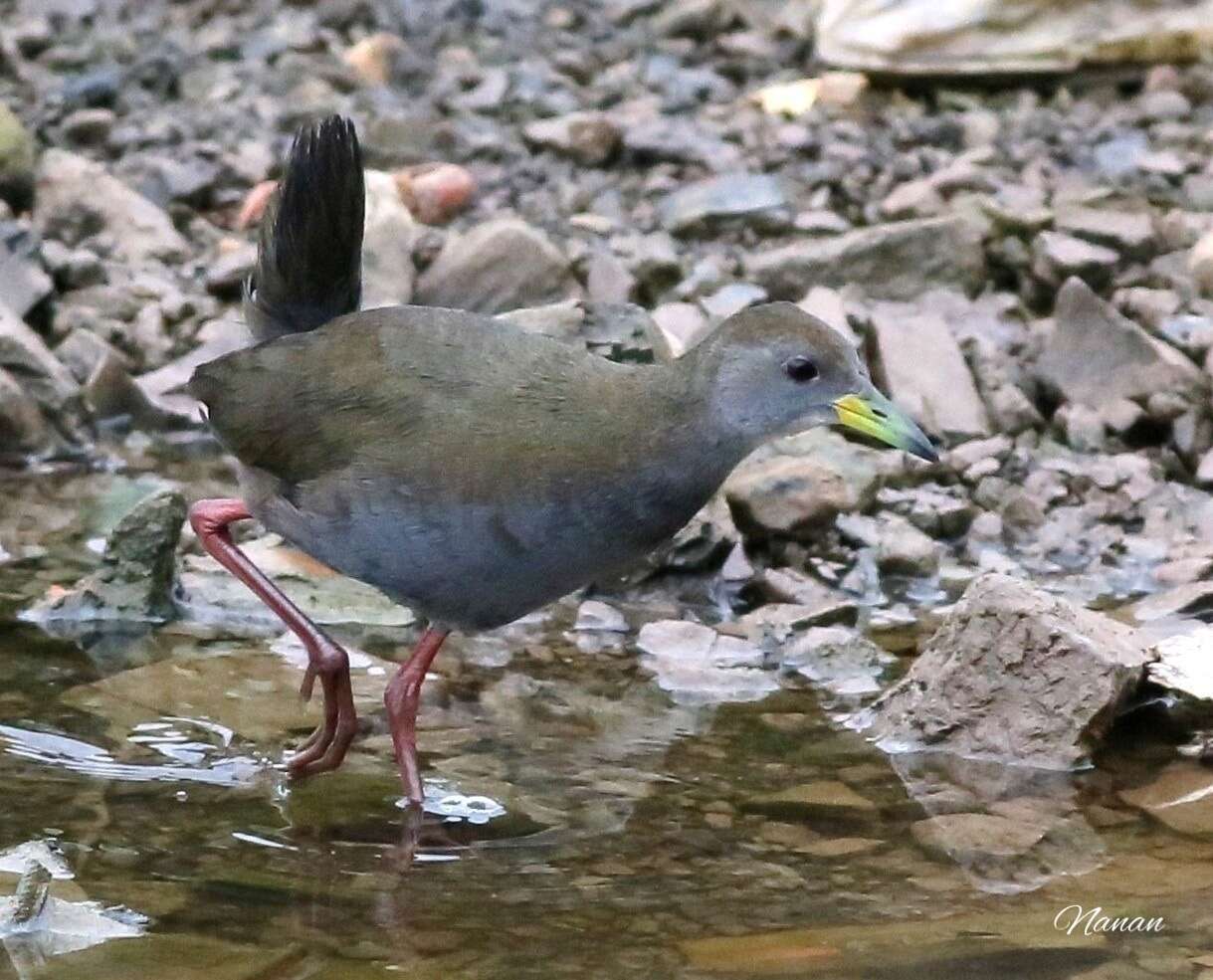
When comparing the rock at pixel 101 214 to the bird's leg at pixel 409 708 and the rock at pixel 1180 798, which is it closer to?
the bird's leg at pixel 409 708

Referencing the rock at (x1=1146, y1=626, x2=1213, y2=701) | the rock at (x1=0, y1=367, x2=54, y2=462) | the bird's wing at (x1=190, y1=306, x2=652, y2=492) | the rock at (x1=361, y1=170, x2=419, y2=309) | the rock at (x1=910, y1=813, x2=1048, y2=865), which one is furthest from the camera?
the rock at (x1=361, y1=170, x2=419, y2=309)

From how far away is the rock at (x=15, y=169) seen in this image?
25.5 ft

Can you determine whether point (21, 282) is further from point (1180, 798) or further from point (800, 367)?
point (1180, 798)

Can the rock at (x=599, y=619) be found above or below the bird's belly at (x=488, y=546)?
below

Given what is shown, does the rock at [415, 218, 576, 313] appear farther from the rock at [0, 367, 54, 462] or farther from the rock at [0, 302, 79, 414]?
the rock at [0, 367, 54, 462]

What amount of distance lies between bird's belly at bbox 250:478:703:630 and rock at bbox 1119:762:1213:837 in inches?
44.0

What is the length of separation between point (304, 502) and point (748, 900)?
1.37 meters

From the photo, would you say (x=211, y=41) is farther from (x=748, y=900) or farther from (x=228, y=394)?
(x=748, y=900)

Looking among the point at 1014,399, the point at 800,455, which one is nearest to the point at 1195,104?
the point at 1014,399

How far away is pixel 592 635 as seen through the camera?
5.46 metres

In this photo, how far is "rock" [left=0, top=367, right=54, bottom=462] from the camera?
21.0 feet

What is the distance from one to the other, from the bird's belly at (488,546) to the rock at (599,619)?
1048 millimetres

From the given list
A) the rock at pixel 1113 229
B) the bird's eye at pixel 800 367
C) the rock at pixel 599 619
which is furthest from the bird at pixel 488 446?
the rock at pixel 1113 229

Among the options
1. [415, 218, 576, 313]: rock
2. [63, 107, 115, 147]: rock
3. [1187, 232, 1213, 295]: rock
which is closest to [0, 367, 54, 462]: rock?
[415, 218, 576, 313]: rock
